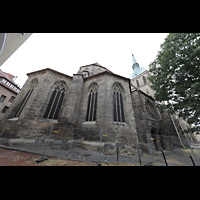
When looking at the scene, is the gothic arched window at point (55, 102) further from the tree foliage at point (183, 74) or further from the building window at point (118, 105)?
the tree foliage at point (183, 74)

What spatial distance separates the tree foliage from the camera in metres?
6.98

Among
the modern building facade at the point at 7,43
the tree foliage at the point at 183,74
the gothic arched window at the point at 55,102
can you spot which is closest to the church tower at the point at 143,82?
the tree foliage at the point at 183,74

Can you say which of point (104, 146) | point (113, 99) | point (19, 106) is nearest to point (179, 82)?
point (113, 99)

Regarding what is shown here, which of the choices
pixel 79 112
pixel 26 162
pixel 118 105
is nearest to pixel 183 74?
pixel 118 105

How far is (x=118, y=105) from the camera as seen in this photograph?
10219 mm

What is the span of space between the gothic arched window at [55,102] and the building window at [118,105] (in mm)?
6557

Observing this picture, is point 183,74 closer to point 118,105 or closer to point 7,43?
point 118,105

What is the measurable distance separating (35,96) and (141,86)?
25.5m

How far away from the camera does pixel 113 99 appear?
34.1ft

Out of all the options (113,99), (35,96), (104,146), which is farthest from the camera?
(113,99)

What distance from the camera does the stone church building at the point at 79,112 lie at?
7.70 metres

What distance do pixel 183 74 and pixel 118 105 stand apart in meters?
6.61
